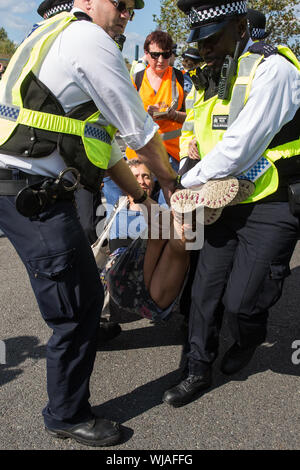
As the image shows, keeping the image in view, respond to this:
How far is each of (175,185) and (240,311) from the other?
0.76 metres

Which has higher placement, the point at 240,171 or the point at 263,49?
the point at 263,49

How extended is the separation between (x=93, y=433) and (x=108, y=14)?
1882 mm

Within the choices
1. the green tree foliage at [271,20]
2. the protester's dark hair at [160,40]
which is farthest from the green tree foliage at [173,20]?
the protester's dark hair at [160,40]

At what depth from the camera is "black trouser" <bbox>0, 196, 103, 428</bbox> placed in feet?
6.36

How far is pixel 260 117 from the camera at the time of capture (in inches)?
84.4

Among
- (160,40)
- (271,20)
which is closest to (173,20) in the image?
(271,20)

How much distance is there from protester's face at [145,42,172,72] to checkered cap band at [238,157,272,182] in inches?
97.8

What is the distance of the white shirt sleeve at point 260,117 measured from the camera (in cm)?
214

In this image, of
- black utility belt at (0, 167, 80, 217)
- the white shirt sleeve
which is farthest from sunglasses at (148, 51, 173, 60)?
black utility belt at (0, 167, 80, 217)

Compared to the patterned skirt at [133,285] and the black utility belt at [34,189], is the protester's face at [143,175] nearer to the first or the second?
the patterned skirt at [133,285]

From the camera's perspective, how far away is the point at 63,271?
194 cm

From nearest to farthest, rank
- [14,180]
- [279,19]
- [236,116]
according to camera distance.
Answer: [14,180] → [236,116] → [279,19]

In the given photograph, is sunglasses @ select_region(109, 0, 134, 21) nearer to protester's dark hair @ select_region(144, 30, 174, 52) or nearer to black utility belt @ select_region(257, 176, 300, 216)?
black utility belt @ select_region(257, 176, 300, 216)

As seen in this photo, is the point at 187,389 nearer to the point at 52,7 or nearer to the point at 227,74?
the point at 227,74
